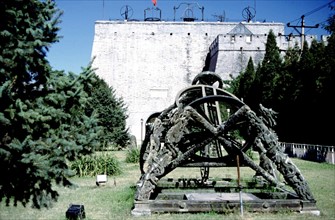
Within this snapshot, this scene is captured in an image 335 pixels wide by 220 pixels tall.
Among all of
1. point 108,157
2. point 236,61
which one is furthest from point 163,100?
point 108,157

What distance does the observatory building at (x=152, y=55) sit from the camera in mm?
43450

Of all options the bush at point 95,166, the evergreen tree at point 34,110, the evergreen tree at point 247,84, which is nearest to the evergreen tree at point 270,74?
the evergreen tree at point 247,84

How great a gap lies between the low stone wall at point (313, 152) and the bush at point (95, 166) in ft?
Answer: 38.5

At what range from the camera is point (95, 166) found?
1424 centimetres

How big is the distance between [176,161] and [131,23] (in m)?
38.8

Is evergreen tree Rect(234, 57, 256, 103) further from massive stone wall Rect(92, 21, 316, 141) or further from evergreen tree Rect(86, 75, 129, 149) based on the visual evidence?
evergreen tree Rect(86, 75, 129, 149)

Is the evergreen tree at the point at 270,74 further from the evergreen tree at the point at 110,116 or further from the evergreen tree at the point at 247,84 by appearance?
the evergreen tree at the point at 110,116

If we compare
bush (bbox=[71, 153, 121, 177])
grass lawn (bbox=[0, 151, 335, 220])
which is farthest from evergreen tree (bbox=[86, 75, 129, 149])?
grass lawn (bbox=[0, 151, 335, 220])

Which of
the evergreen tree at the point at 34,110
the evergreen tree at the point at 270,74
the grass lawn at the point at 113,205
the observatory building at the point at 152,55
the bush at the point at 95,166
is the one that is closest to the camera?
the evergreen tree at the point at 34,110

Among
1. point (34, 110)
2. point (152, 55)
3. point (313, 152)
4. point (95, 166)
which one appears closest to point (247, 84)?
point (313, 152)

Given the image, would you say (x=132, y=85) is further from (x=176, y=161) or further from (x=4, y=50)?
(x=4, y=50)

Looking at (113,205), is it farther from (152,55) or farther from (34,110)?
(152,55)

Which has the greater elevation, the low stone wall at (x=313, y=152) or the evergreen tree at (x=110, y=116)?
the evergreen tree at (x=110, y=116)

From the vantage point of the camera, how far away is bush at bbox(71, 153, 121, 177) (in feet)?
46.0
